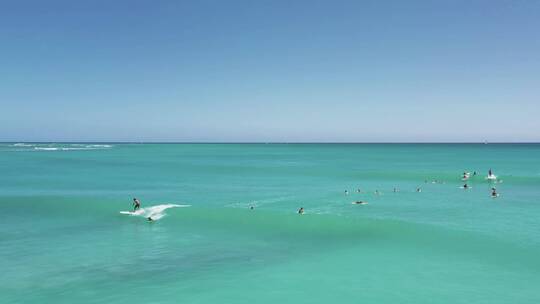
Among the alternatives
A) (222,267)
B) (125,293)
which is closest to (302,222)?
(222,267)

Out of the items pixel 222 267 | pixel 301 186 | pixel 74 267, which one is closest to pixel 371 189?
pixel 301 186

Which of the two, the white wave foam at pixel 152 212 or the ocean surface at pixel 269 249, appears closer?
the ocean surface at pixel 269 249

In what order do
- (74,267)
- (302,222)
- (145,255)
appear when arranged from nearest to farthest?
1. (74,267)
2. (145,255)
3. (302,222)

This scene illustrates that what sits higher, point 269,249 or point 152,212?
point 152,212

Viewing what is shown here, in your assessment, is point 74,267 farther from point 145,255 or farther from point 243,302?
point 243,302

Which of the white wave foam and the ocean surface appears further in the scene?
the white wave foam

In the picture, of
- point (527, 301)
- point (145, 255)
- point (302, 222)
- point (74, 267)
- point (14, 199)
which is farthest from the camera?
point (14, 199)

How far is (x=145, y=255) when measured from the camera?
24219 mm

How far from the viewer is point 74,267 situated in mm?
21828

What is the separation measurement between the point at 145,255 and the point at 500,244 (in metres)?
19.8

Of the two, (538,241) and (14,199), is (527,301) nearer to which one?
(538,241)

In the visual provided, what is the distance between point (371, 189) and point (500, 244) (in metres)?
30.1

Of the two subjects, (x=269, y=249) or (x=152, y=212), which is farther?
(x=152, y=212)

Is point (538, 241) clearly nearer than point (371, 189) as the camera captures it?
Yes
